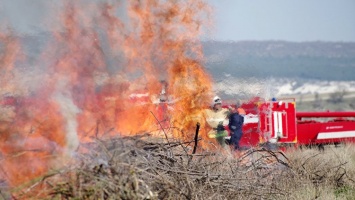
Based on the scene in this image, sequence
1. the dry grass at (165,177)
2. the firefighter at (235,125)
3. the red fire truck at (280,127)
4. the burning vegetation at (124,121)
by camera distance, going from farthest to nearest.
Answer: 1. the red fire truck at (280,127)
2. the firefighter at (235,125)
3. the burning vegetation at (124,121)
4. the dry grass at (165,177)

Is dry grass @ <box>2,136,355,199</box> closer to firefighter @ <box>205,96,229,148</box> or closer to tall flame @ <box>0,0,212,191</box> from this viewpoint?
tall flame @ <box>0,0,212,191</box>

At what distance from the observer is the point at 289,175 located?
10.3m

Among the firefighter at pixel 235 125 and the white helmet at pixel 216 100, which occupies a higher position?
the white helmet at pixel 216 100

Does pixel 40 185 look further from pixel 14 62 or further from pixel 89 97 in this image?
pixel 14 62

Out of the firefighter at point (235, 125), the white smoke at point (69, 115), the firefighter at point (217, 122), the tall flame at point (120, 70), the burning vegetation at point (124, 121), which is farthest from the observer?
the firefighter at point (235, 125)

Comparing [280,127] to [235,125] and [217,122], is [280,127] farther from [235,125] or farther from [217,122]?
[217,122]

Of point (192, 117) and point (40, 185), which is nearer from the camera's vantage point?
point (40, 185)

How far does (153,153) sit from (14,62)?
624 centimetres

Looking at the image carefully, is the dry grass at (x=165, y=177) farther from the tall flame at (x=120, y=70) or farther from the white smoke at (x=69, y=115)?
the tall flame at (x=120, y=70)

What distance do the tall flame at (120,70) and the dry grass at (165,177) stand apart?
1535 mm

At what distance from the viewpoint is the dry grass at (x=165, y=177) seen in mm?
6340

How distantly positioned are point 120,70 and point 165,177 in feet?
20.6

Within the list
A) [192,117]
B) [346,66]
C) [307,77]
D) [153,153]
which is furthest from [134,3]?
[346,66]

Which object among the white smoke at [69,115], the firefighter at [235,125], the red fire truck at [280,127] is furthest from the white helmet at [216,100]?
the white smoke at [69,115]
